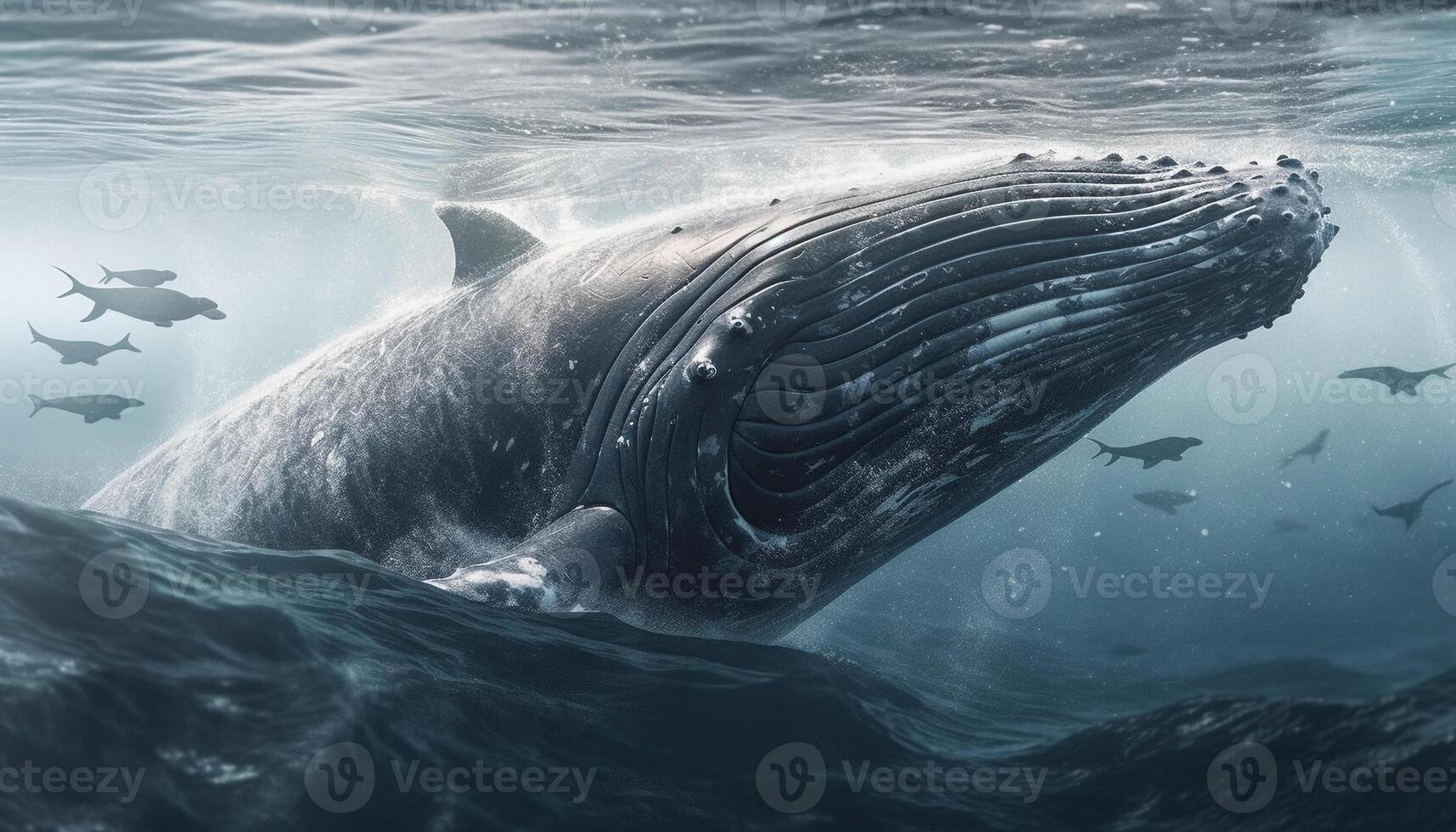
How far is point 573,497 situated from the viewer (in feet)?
17.2

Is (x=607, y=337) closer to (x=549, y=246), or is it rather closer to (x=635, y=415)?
(x=635, y=415)

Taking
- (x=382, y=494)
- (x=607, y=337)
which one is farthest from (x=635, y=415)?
(x=382, y=494)
